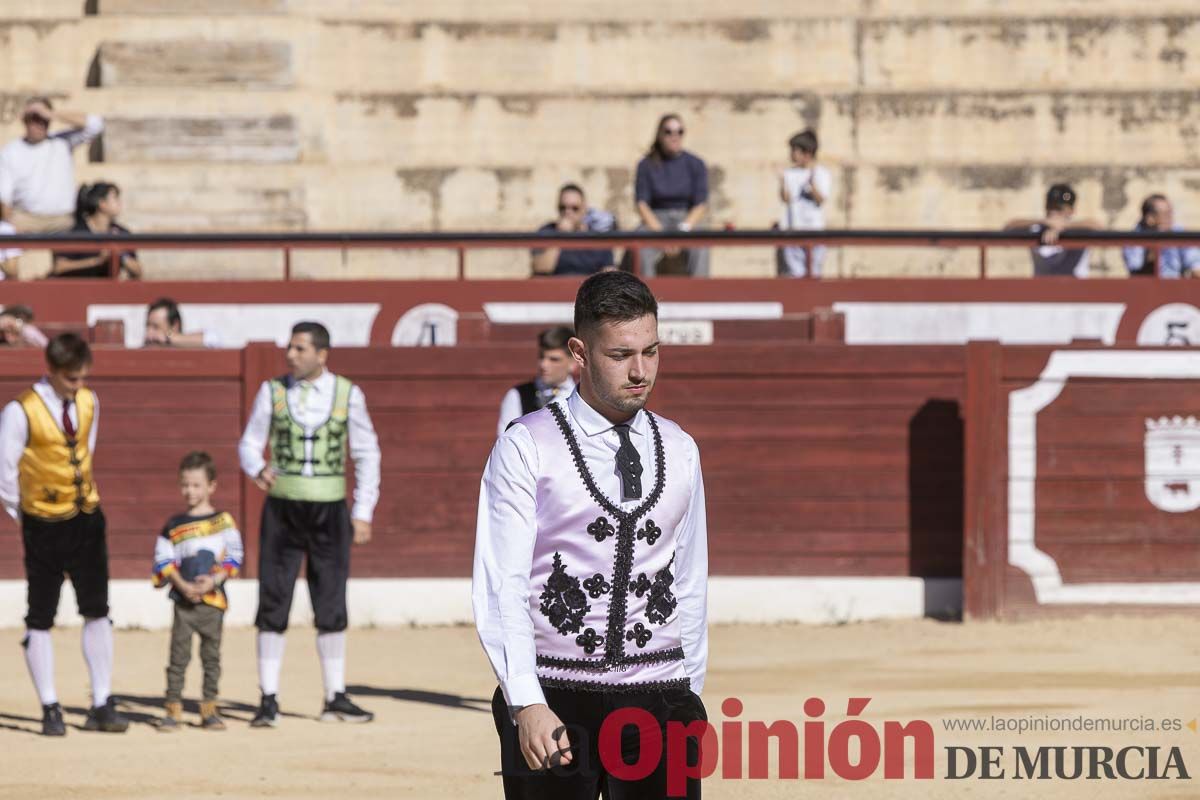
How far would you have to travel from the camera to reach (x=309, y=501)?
7949mm

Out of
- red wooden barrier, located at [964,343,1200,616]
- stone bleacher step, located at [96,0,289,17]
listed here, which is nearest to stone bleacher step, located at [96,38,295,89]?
stone bleacher step, located at [96,0,289,17]

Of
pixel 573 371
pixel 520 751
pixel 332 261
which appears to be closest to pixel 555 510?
pixel 520 751

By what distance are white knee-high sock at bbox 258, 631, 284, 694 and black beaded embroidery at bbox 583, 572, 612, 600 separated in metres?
4.49

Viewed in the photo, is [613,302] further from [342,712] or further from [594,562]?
[342,712]

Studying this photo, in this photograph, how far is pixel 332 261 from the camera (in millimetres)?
14805

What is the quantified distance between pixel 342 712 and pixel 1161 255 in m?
6.60

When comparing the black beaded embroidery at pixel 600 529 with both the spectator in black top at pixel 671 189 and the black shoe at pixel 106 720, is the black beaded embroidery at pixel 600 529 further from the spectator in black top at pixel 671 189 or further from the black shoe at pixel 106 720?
the spectator in black top at pixel 671 189

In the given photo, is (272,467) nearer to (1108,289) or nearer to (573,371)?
(573,371)

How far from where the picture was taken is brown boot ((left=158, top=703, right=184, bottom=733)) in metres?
7.88

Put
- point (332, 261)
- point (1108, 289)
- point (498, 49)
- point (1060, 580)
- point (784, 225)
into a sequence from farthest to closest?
point (498, 49)
point (332, 261)
point (784, 225)
point (1108, 289)
point (1060, 580)

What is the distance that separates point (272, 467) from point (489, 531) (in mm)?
4589

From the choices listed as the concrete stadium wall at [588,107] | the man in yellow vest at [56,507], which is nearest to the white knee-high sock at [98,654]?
the man in yellow vest at [56,507]

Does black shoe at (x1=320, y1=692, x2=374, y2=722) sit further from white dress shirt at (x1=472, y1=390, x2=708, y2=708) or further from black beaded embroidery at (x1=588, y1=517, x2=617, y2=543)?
black beaded embroidery at (x1=588, y1=517, x2=617, y2=543)

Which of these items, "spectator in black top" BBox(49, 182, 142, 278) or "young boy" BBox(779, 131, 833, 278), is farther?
"young boy" BBox(779, 131, 833, 278)
